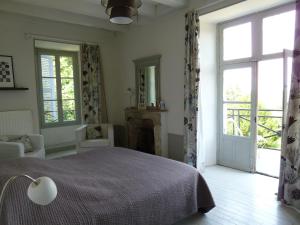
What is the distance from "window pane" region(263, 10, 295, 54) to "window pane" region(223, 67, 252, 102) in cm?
50

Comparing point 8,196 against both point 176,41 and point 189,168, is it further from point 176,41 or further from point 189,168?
point 176,41

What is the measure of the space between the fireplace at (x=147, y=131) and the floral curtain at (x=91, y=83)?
2.54 feet

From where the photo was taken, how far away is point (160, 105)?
462cm

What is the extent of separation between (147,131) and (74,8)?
110 inches

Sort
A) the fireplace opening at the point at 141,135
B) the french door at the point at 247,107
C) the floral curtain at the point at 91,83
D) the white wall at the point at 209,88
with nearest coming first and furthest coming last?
the french door at the point at 247,107 → the white wall at the point at 209,88 → the fireplace opening at the point at 141,135 → the floral curtain at the point at 91,83

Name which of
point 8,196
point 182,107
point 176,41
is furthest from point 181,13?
point 8,196

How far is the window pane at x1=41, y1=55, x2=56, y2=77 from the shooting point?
5.67 m

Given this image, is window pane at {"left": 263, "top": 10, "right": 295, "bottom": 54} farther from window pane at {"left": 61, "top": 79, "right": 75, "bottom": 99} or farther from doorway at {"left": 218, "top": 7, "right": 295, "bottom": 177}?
window pane at {"left": 61, "top": 79, "right": 75, "bottom": 99}

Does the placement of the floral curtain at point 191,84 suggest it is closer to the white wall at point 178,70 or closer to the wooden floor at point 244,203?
the white wall at point 178,70

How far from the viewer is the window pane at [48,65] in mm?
5672

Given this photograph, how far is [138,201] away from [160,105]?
2.89m

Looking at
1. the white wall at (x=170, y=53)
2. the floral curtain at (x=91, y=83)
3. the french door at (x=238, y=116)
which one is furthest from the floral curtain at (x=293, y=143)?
the floral curtain at (x=91, y=83)

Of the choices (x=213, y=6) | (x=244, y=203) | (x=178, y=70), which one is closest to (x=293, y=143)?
(x=244, y=203)

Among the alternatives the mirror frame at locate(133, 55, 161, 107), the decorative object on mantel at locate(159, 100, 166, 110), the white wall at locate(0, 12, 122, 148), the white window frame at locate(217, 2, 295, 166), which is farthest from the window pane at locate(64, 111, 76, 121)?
the white window frame at locate(217, 2, 295, 166)
